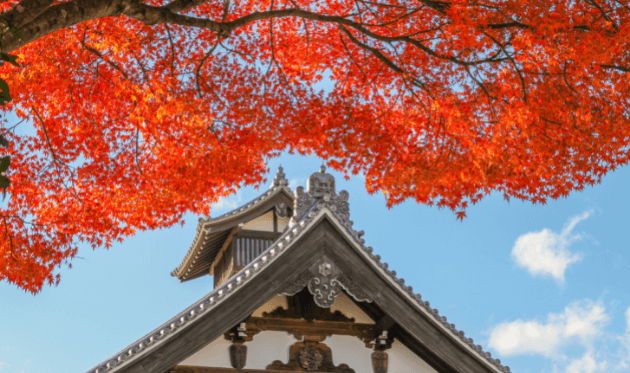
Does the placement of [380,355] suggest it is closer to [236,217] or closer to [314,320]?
[314,320]

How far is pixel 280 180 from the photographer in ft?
77.4

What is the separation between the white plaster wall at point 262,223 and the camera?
23750mm

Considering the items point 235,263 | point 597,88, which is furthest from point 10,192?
point 597,88

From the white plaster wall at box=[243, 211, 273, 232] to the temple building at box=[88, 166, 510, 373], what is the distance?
531 inches

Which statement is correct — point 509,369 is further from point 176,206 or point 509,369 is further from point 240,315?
point 176,206

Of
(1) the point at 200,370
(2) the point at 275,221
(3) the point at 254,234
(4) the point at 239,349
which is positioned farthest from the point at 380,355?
(2) the point at 275,221

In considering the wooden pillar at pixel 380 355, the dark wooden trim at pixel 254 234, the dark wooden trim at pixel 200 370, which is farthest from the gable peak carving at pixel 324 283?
the dark wooden trim at pixel 254 234

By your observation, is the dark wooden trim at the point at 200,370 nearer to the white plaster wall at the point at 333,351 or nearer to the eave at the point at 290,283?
the white plaster wall at the point at 333,351

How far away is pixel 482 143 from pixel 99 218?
29.8 feet

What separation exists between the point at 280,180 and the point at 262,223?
1912 mm

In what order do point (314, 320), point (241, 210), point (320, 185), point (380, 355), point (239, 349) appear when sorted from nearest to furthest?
1. point (239, 349)
2. point (320, 185)
3. point (314, 320)
4. point (380, 355)
5. point (241, 210)

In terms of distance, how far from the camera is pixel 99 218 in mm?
14297

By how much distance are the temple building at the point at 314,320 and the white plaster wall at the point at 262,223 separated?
531 inches

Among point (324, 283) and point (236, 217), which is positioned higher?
→ point (236, 217)
